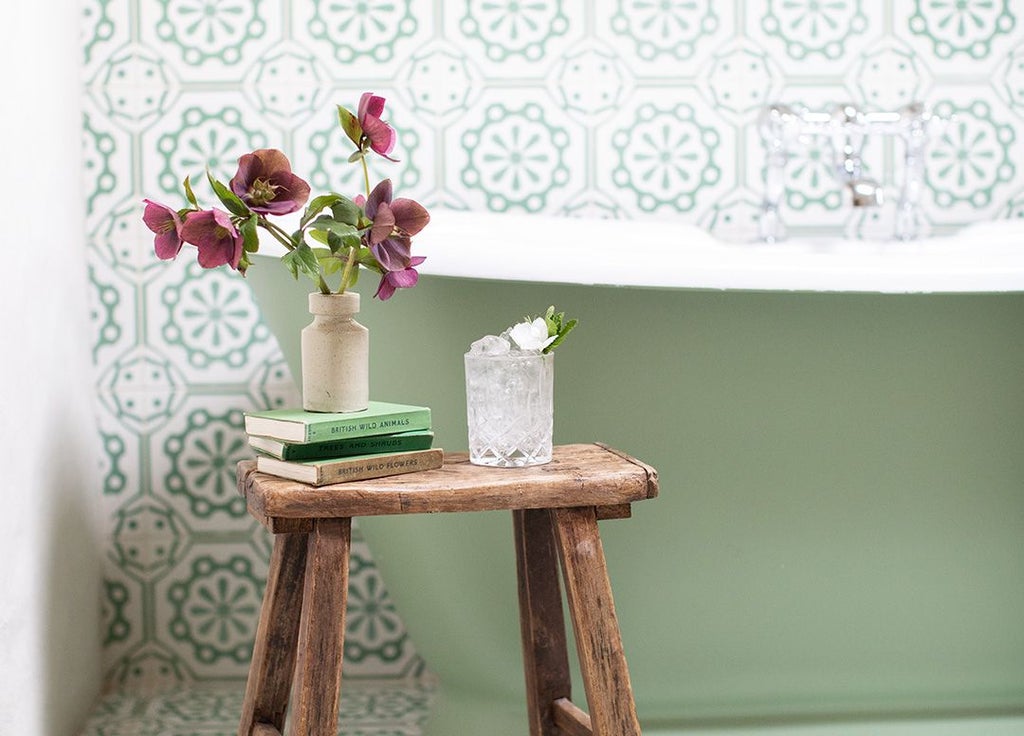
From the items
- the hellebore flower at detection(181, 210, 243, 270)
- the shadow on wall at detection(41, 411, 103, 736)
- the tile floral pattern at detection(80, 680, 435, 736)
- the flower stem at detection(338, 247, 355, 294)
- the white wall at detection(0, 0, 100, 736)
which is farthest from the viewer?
the tile floral pattern at detection(80, 680, 435, 736)

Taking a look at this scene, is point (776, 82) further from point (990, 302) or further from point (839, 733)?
point (839, 733)

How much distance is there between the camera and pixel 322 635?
2.76 ft

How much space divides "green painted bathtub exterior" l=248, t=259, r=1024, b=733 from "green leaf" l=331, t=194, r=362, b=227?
22 cm

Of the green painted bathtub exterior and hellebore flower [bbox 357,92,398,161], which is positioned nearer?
hellebore flower [bbox 357,92,398,161]

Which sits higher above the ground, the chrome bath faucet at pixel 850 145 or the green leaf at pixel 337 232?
the chrome bath faucet at pixel 850 145

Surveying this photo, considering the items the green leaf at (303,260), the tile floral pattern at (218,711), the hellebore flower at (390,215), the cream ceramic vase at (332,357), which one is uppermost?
the hellebore flower at (390,215)

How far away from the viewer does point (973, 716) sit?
129 cm

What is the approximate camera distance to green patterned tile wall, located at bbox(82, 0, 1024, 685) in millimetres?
1607

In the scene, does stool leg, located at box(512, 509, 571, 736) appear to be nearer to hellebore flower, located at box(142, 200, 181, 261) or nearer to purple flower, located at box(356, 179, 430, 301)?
purple flower, located at box(356, 179, 430, 301)

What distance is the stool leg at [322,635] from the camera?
2.74 feet

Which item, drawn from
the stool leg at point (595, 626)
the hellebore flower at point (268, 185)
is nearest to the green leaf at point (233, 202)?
the hellebore flower at point (268, 185)

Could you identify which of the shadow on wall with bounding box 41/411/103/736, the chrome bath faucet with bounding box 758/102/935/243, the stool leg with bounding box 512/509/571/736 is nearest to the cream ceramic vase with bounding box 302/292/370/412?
the stool leg with bounding box 512/509/571/736

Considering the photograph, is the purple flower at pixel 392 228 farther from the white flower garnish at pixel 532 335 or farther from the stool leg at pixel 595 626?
the stool leg at pixel 595 626

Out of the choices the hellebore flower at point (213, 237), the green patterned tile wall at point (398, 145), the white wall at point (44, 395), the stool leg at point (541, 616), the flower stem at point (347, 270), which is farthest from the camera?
the green patterned tile wall at point (398, 145)
